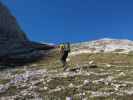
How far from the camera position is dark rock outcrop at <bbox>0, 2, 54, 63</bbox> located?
107 metres

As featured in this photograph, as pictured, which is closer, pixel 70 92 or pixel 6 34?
pixel 70 92

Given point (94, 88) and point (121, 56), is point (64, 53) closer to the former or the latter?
point (94, 88)

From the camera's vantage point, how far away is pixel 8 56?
361 feet

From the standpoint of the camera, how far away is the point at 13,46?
130125 millimetres

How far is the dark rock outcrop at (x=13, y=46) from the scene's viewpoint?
107381mm

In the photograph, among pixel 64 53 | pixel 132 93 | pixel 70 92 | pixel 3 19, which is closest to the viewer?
pixel 132 93

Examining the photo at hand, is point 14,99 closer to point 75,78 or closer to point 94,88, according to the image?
point 94,88

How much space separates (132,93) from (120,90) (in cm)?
174

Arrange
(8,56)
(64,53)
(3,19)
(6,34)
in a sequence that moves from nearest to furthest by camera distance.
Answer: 1. (64,53)
2. (8,56)
3. (6,34)
4. (3,19)

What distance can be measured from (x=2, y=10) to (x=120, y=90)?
153 metres

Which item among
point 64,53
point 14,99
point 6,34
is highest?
point 6,34

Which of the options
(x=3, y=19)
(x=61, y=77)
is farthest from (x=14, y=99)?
(x=3, y=19)

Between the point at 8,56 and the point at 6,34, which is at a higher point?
the point at 6,34

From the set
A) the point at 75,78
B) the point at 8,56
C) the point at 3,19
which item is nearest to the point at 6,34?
the point at 3,19
